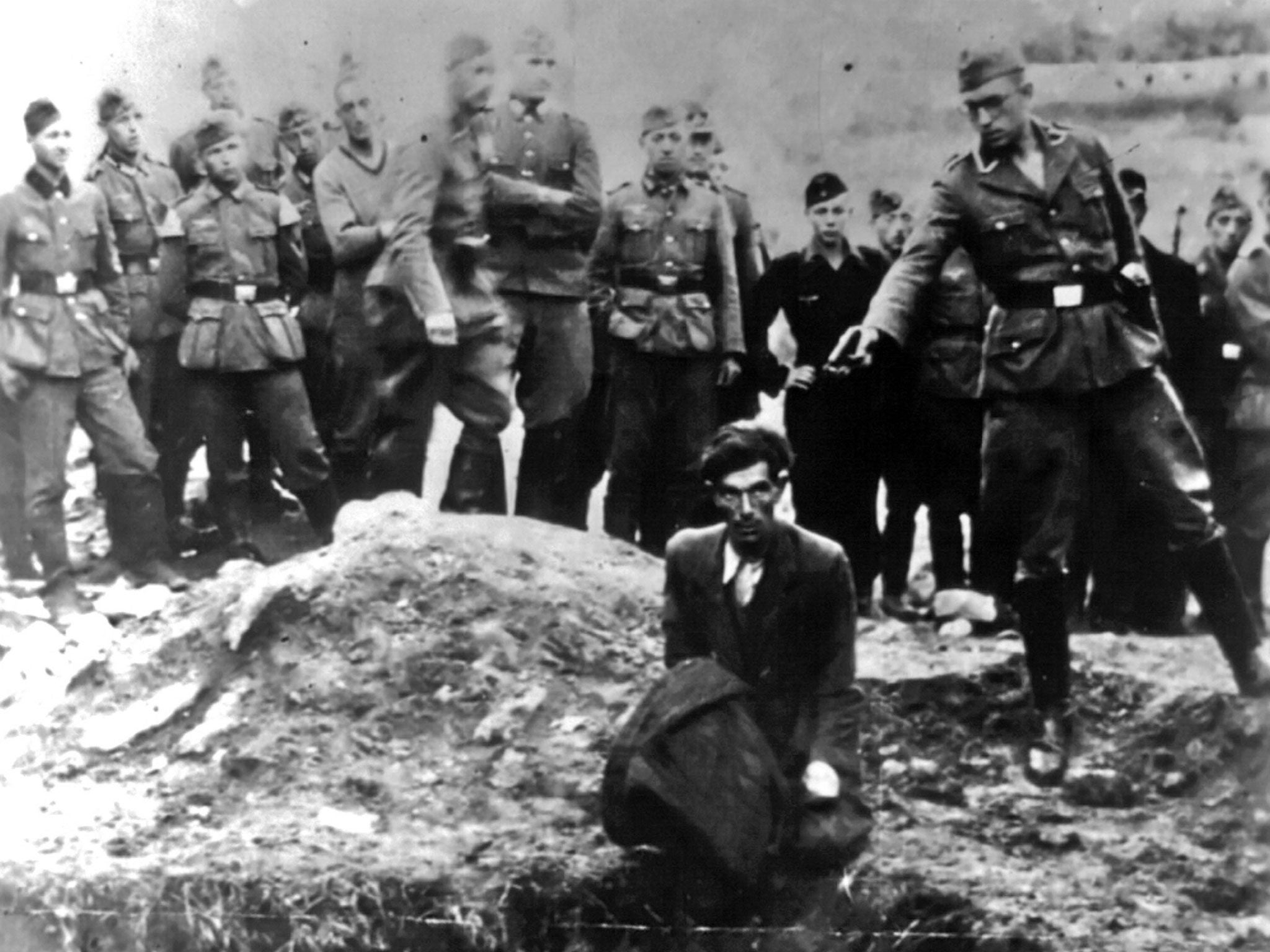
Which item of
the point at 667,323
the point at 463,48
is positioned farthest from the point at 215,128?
the point at 667,323

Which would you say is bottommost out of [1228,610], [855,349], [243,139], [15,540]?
[1228,610]

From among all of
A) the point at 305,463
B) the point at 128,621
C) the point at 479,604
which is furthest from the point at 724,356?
the point at 128,621

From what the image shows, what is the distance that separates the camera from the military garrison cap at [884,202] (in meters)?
4.66

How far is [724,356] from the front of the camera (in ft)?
15.7

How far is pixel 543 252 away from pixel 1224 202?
1976mm

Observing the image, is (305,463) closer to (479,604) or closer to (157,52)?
(479,604)

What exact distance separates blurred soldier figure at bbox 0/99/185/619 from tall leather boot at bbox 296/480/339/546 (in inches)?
19.3

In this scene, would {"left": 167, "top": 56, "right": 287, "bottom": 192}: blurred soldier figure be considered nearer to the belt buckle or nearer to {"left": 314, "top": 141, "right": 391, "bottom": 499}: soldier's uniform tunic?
{"left": 314, "top": 141, "right": 391, "bottom": 499}: soldier's uniform tunic

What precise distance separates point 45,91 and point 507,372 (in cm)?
180

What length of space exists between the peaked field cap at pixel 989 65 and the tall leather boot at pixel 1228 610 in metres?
1.44

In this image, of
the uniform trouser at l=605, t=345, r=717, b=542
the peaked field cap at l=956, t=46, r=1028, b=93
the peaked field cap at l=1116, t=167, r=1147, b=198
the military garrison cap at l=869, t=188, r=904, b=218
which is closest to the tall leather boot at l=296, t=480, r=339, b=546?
the uniform trouser at l=605, t=345, r=717, b=542

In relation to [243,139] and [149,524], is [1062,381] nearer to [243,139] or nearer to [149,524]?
[243,139]

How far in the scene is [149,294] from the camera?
201 inches

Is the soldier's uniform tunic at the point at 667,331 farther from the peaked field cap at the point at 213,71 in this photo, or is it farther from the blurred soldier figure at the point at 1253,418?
the blurred soldier figure at the point at 1253,418
